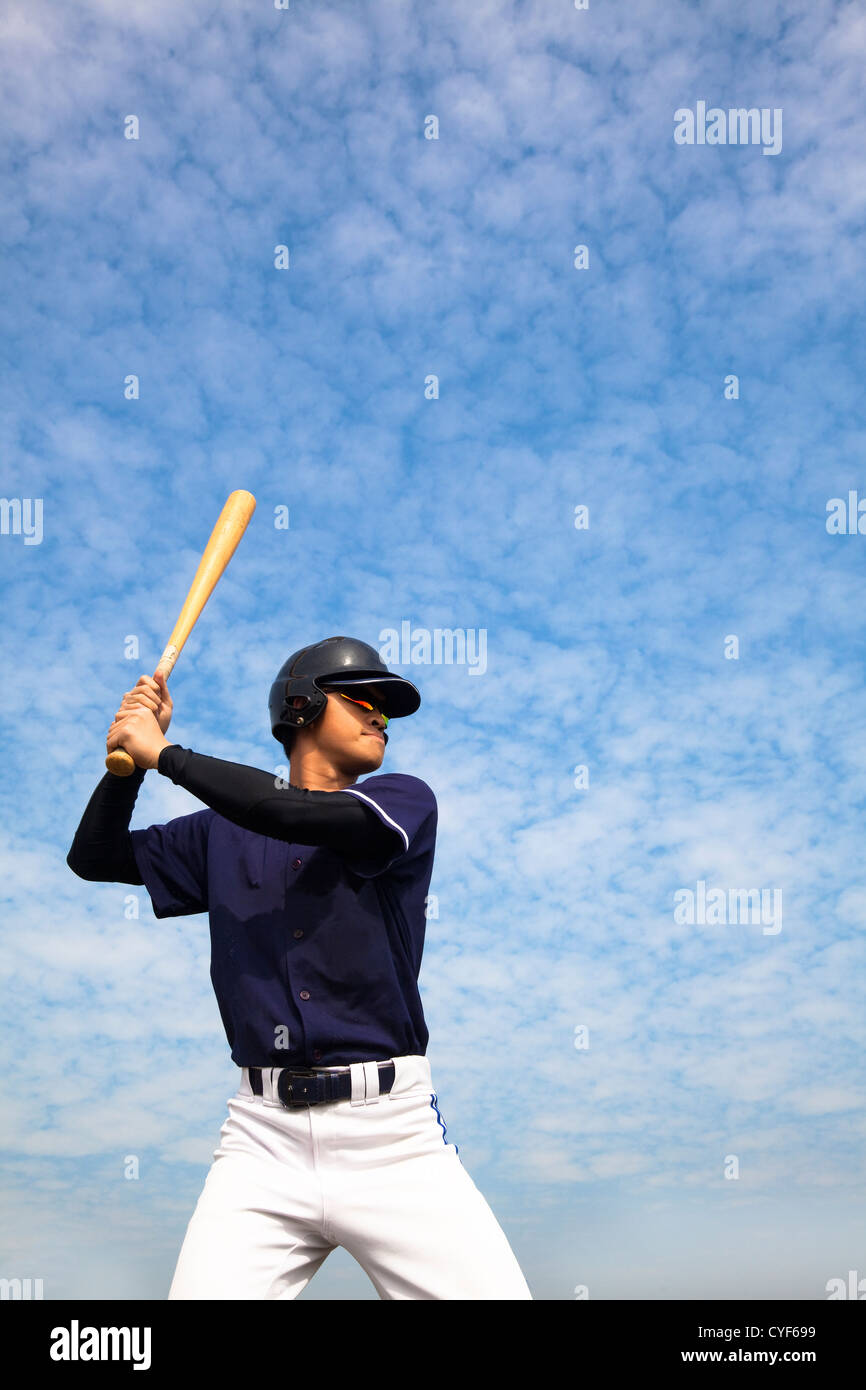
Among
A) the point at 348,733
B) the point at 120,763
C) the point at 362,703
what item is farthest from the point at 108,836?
the point at 362,703

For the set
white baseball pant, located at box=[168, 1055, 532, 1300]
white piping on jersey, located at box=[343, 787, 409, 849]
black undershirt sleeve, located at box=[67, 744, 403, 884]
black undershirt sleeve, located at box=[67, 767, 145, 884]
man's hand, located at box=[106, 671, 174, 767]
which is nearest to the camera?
white baseball pant, located at box=[168, 1055, 532, 1300]

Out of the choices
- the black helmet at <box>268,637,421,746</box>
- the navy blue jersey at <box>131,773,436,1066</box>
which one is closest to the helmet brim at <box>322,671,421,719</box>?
the black helmet at <box>268,637,421,746</box>

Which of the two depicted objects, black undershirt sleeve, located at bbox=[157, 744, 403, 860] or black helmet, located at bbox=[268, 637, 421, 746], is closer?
black undershirt sleeve, located at bbox=[157, 744, 403, 860]

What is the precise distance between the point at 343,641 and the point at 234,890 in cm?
109

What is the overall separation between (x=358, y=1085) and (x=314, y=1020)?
0.26 m

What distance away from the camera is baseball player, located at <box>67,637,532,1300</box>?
12.2 ft

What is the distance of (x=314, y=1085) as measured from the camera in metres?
3.89

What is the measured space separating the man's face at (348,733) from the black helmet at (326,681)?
0.04 meters

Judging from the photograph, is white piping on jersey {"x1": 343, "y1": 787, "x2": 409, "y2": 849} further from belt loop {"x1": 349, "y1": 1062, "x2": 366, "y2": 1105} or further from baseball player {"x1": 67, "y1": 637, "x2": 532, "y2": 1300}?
belt loop {"x1": 349, "y1": 1062, "x2": 366, "y2": 1105}

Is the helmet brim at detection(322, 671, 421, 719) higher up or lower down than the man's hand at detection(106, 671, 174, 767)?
higher up

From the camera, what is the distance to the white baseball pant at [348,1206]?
366 cm

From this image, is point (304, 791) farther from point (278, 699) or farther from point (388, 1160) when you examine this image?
point (388, 1160)

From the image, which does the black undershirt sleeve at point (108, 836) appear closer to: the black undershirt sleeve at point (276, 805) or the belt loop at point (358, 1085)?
the black undershirt sleeve at point (276, 805)

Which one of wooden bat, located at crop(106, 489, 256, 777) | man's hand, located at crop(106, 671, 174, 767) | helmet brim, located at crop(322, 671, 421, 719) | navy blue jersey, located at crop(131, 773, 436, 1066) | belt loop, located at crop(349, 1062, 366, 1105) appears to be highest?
wooden bat, located at crop(106, 489, 256, 777)
